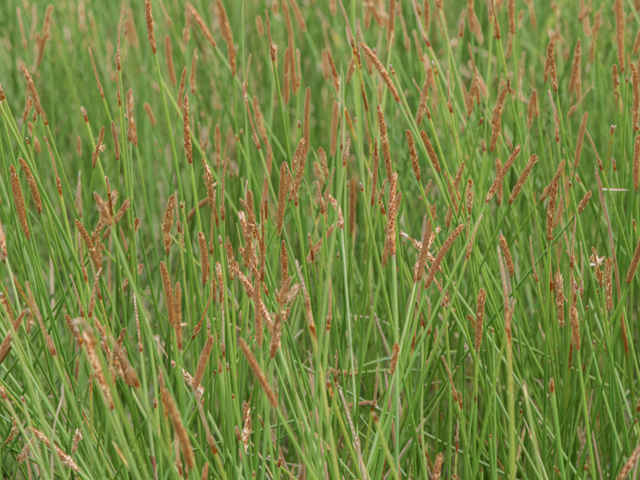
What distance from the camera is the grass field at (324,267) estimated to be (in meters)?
0.75

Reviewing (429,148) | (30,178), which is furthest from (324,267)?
(30,178)

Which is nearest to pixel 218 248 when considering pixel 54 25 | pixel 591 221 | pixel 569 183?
pixel 569 183

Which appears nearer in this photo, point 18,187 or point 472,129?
point 18,187

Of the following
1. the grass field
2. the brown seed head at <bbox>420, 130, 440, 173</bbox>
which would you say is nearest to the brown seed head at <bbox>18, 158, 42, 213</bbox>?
the grass field

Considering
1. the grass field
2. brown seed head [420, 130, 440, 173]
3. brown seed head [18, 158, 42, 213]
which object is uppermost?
brown seed head [18, 158, 42, 213]

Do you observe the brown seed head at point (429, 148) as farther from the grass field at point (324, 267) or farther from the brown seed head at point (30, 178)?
the brown seed head at point (30, 178)

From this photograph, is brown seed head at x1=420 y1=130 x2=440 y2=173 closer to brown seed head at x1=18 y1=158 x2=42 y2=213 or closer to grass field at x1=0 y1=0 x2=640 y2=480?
grass field at x1=0 y1=0 x2=640 y2=480

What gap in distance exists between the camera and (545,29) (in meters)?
2.06

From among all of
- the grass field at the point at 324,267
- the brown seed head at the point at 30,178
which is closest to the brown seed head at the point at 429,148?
the grass field at the point at 324,267

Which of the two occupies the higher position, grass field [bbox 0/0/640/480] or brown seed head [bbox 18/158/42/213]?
brown seed head [bbox 18/158/42/213]

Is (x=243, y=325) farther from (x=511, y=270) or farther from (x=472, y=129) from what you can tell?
(x=472, y=129)

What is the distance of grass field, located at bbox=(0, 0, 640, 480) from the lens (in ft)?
2.45

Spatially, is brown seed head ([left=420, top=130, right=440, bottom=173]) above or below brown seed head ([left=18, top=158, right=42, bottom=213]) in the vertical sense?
below

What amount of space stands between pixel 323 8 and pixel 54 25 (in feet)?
3.17
